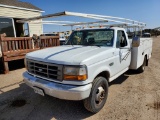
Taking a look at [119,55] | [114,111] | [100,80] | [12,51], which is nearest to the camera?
[100,80]

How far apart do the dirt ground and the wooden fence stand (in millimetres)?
1854

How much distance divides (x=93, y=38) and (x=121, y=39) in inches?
33.0

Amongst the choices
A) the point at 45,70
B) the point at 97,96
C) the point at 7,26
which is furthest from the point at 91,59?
the point at 7,26

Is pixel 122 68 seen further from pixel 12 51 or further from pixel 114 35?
pixel 12 51

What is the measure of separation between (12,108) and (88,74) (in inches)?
88.2

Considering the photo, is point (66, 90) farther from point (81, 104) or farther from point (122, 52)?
point (122, 52)

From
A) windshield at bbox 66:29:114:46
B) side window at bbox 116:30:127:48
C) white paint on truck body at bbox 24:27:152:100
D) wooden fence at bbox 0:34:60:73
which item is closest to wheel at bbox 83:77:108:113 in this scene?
white paint on truck body at bbox 24:27:152:100

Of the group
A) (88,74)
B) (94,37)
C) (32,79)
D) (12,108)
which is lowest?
(12,108)

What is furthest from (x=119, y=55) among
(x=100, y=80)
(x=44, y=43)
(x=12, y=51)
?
(x=44, y=43)

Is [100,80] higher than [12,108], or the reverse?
[100,80]

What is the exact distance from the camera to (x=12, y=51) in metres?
7.43

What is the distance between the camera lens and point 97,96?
352cm

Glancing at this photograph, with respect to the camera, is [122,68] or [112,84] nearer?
[122,68]

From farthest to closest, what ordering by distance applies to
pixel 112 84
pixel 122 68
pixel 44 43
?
pixel 44 43 < pixel 112 84 < pixel 122 68
